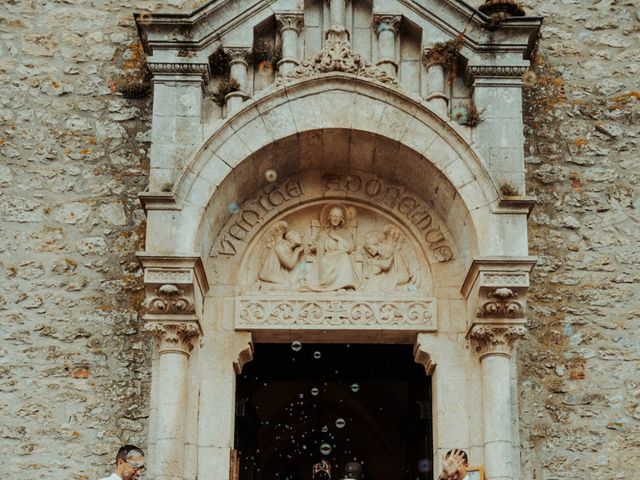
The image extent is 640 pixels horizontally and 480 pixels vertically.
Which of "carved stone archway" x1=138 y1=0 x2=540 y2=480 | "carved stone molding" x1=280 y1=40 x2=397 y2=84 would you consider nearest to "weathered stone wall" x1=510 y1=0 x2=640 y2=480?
"carved stone archway" x1=138 y1=0 x2=540 y2=480

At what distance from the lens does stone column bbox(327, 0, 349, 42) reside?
36.3 ft

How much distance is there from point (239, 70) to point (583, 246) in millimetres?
3514

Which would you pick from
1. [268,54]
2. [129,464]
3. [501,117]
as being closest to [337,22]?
[268,54]

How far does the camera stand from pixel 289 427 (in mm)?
18406

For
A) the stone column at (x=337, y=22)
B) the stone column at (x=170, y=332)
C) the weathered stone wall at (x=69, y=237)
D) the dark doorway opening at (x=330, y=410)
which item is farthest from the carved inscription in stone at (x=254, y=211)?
the dark doorway opening at (x=330, y=410)

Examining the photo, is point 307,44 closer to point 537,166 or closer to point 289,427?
point 537,166

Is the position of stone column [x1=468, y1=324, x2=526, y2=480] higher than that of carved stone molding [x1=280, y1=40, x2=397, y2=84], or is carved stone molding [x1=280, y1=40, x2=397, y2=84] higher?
carved stone molding [x1=280, y1=40, x2=397, y2=84]

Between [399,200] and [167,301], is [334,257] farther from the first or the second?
[167,301]

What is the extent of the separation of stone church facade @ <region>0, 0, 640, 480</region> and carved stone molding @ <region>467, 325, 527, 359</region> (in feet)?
0.06

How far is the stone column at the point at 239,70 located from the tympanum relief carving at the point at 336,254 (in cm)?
132

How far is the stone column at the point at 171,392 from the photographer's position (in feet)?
33.1

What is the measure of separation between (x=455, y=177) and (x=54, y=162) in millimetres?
3751

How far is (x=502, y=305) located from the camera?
34.0ft

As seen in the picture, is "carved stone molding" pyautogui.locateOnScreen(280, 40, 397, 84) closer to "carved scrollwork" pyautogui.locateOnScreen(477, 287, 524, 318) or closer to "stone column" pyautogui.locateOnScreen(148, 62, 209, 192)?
"stone column" pyautogui.locateOnScreen(148, 62, 209, 192)
